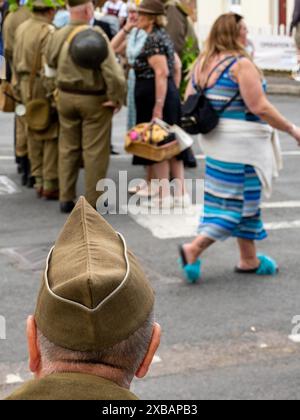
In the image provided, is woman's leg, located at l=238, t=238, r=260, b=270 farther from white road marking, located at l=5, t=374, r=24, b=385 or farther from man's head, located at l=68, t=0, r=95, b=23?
man's head, located at l=68, t=0, r=95, b=23

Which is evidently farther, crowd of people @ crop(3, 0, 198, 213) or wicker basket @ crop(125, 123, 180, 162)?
wicker basket @ crop(125, 123, 180, 162)

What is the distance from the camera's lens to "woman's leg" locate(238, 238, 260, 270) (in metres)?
7.04

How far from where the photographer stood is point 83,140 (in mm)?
8953

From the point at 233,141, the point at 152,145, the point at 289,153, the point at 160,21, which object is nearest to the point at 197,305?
the point at 233,141

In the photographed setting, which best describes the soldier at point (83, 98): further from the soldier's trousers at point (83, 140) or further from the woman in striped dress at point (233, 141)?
the woman in striped dress at point (233, 141)

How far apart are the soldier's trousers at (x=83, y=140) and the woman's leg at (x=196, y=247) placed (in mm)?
2223

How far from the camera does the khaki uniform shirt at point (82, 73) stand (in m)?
8.52

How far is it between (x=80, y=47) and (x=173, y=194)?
69.5 inches

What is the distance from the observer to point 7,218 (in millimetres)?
9008

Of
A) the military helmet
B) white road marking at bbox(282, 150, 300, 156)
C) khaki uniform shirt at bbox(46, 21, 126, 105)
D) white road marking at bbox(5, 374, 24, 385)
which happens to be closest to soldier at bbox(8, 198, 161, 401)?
white road marking at bbox(5, 374, 24, 385)

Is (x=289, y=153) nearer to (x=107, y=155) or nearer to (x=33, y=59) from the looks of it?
(x=107, y=155)

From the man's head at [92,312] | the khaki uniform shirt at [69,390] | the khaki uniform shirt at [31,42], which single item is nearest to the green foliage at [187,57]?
the khaki uniform shirt at [31,42]

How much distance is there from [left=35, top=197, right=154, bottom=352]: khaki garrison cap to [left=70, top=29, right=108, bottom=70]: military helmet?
244 inches

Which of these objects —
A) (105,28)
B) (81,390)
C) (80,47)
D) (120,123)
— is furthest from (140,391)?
(120,123)
